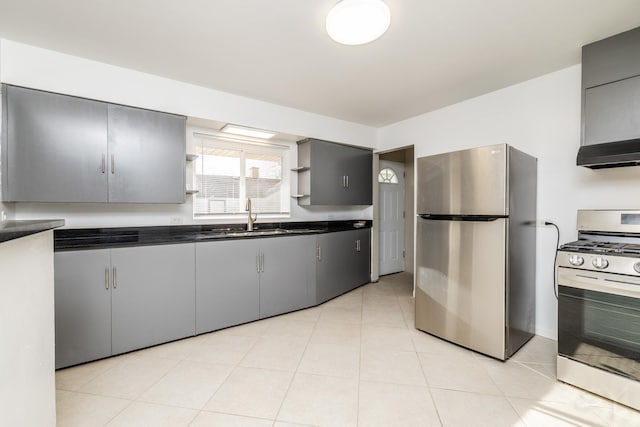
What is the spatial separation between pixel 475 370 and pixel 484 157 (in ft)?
5.31

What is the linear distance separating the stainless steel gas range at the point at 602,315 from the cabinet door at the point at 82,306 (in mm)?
3331

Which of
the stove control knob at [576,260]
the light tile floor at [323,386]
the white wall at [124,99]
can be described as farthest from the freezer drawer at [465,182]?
the white wall at [124,99]

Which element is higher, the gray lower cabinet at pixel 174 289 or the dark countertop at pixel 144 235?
the dark countertop at pixel 144 235

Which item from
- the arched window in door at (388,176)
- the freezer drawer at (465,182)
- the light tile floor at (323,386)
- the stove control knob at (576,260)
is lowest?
the light tile floor at (323,386)

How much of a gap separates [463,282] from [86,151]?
3.30m

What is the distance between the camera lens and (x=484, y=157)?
7.22ft

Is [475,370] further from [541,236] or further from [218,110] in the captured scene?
[218,110]

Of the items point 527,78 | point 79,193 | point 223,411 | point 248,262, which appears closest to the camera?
point 223,411

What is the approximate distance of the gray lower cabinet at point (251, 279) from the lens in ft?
8.65

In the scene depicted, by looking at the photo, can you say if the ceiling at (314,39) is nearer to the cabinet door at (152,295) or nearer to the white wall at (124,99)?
the white wall at (124,99)

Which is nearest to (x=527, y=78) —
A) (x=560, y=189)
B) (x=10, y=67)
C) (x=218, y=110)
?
(x=560, y=189)

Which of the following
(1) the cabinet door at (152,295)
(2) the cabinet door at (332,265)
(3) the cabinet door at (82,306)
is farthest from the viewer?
(2) the cabinet door at (332,265)

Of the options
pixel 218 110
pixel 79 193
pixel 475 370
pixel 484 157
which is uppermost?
pixel 218 110

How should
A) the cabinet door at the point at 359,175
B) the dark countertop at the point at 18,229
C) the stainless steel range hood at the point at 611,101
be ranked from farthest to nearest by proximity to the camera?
the cabinet door at the point at 359,175
the stainless steel range hood at the point at 611,101
the dark countertop at the point at 18,229
